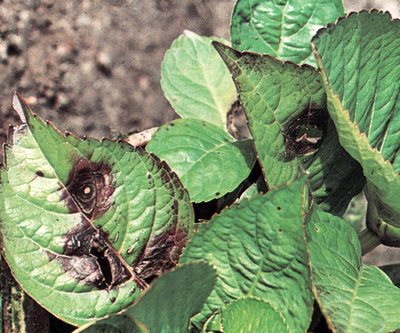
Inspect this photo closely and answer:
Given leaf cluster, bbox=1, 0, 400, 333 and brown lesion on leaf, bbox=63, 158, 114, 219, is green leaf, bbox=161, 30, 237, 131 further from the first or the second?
brown lesion on leaf, bbox=63, 158, 114, 219

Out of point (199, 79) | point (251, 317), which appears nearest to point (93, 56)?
point (199, 79)

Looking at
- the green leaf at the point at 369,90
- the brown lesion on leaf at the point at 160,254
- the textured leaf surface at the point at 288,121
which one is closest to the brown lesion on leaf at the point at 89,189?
the brown lesion on leaf at the point at 160,254

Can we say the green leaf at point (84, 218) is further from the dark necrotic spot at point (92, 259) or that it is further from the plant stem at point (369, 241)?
the plant stem at point (369, 241)

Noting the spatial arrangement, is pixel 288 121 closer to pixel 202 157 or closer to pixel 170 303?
pixel 202 157

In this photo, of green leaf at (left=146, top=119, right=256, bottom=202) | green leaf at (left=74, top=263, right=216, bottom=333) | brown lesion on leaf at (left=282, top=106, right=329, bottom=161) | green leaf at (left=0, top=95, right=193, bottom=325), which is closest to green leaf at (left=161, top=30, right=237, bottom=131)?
green leaf at (left=146, top=119, right=256, bottom=202)

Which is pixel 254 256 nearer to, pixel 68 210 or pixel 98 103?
pixel 68 210

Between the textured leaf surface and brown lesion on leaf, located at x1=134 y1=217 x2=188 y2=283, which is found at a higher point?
the textured leaf surface
